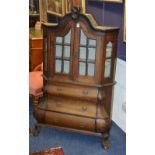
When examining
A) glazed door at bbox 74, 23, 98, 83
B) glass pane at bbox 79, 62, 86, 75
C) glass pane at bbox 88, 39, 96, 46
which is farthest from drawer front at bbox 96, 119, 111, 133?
glass pane at bbox 88, 39, 96, 46

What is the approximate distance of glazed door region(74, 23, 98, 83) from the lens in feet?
9.64

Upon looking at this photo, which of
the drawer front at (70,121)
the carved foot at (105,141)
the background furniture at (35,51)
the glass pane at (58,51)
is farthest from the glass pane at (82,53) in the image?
the background furniture at (35,51)

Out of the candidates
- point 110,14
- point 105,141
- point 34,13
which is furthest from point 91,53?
point 34,13

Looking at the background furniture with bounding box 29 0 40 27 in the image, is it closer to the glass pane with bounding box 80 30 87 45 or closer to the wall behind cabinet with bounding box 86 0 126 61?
the wall behind cabinet with bounding box 86 0 126 61

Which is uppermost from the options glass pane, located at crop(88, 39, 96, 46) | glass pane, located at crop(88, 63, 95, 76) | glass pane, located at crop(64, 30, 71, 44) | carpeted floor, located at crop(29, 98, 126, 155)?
glass pane, located at crop(64, 30, 71, 44)

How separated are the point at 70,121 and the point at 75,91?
35 centimetres

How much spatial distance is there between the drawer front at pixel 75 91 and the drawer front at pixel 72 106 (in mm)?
66

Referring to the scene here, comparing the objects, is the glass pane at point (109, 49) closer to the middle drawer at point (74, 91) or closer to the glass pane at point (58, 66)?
the middle drawer at point (74, 91)

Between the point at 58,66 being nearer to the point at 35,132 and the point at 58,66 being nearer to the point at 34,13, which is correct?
the point at 35,132

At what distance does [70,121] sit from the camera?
→ 10.5 feet

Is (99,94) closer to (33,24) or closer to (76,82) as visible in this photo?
(76,82)
